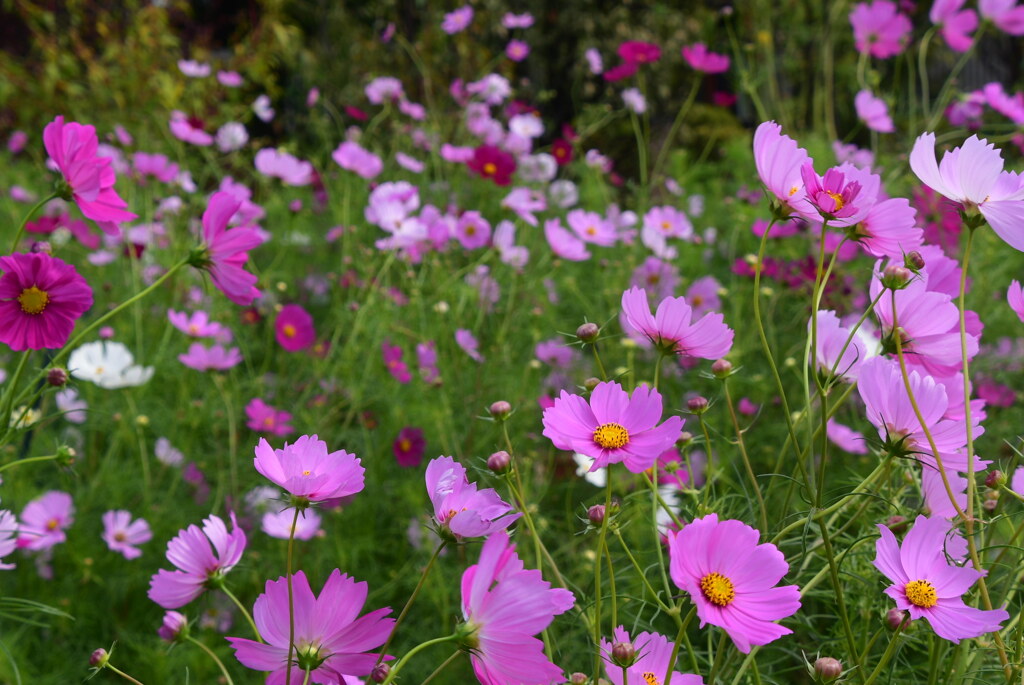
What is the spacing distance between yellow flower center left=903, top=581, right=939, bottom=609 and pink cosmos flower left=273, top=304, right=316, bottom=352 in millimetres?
1249

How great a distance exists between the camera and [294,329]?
1.59m

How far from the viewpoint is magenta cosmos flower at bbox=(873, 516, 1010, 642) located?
1.40 ft

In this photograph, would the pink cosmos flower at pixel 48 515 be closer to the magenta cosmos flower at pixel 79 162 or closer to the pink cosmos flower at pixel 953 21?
the magenta cosmos flower at pixel 79 162

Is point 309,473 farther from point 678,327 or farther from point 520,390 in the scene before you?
point 520,390

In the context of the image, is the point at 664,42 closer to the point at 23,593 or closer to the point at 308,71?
the point at 308,71

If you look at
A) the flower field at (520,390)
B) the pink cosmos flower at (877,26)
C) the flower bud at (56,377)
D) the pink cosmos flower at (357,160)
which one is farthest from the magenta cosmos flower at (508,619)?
the pink cosmos flower at (877,26)

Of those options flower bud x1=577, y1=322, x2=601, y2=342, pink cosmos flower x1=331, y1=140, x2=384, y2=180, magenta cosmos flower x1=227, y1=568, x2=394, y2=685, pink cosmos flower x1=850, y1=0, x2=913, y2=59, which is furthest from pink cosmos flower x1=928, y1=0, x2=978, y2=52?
magenta cosmos flower x1=227, y1=568, x2=394, y2=685

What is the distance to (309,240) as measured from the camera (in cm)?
249

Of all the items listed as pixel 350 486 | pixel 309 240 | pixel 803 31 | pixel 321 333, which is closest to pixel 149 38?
pixel 309 240

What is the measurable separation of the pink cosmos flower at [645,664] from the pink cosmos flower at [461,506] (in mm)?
85

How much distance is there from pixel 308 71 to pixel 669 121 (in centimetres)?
176

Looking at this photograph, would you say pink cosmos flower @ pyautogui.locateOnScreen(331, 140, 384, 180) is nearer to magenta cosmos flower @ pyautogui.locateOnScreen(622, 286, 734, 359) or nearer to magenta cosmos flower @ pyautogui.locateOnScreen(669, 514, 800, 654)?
magenta cosmos flower @ pyautogui.locateOnScreen(622, 286, 734, 359)

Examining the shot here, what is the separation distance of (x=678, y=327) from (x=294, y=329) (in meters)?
1.14

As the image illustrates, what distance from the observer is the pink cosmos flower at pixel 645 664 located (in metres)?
0.45
